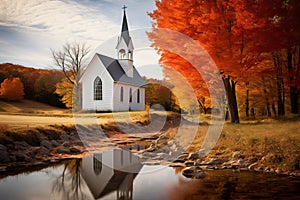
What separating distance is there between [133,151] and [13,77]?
20.7m

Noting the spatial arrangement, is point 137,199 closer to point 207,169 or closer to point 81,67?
point 207,169

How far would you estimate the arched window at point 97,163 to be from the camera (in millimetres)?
7995

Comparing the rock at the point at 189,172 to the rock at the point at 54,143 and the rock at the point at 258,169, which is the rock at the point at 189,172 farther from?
the rock at the point at 54,143

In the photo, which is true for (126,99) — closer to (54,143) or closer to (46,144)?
(54,143)

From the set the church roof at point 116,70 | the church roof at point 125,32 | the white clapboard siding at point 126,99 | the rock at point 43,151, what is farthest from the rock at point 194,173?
the church roof at point 125,32

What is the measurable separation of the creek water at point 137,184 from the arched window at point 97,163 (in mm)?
28

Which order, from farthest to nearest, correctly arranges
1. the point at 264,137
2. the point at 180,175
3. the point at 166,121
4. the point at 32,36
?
the point at 166,121 < the point at 32,36 < the point at 264,137 < the point at 180,175

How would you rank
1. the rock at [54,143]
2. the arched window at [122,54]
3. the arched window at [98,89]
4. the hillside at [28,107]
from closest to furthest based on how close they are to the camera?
1. the rock at [54,143]
2. the arched window at [98,89]
3. the hillside at [28,107]
4. the arched window at [122,54]

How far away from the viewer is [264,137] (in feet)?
28.8

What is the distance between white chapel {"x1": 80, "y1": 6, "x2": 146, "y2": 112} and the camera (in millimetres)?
22469

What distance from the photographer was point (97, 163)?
8875 mm

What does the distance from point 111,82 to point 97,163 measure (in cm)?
1396

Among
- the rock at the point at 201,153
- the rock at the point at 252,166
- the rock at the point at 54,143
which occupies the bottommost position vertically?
the rock at the point at 252,166

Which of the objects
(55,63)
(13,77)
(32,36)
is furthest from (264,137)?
(13,77)
